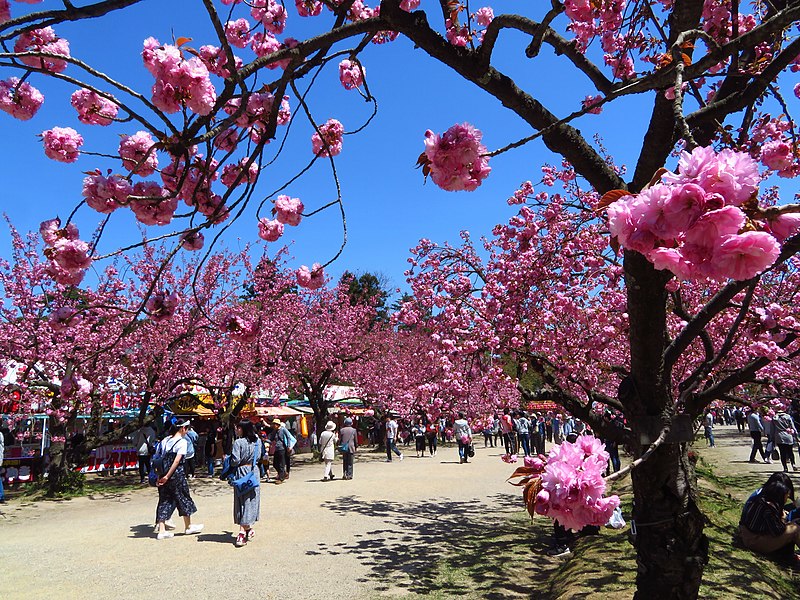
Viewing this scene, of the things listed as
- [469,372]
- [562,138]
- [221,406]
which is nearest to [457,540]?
[469,372]

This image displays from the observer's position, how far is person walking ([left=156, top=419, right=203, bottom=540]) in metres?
8.11

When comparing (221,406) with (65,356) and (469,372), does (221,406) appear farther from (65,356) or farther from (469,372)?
(469,372)

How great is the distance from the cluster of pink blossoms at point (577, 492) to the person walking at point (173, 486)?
297 inches

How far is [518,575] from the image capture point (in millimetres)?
6145

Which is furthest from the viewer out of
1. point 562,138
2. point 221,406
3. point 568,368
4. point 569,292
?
point 221,406

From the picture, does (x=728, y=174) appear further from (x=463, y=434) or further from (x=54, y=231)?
(x=463, y=434)

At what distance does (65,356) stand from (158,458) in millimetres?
7280

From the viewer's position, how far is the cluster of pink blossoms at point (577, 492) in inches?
70.7

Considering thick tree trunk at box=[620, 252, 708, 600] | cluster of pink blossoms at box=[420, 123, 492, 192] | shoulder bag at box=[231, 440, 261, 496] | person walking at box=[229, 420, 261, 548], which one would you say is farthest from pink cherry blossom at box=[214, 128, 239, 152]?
shoulder bag at box=[231, 440, 261, 496]

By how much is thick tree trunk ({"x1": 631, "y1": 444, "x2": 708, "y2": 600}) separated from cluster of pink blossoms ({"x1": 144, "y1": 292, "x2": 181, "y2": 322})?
12.2 ft

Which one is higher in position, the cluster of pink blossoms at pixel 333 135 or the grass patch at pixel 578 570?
the cluster of pink blossoms at pixel 333 135

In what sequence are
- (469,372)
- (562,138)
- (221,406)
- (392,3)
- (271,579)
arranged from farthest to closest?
(221,406), (469,372), (271,579), (562,138), (392,3)

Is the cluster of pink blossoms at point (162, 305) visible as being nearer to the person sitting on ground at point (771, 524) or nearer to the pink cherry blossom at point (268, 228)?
the pink cherry blossom at point (268, 228)

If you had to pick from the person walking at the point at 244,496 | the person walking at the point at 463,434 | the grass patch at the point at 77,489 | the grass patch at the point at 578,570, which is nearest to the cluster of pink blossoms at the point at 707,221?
the grass patch at the point at 578,570
